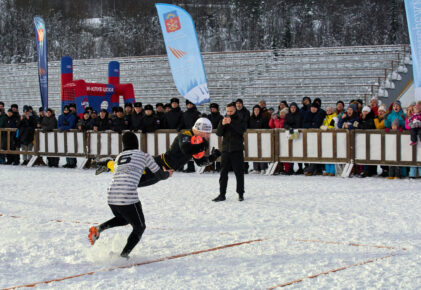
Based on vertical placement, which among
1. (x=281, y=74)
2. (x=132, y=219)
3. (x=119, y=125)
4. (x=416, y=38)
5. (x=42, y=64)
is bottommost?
(x=132, y=219)

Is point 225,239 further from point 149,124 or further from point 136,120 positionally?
point 136,120

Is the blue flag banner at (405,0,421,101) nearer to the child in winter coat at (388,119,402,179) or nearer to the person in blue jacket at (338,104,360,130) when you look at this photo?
the child in winter coat at (388,119,402,179)

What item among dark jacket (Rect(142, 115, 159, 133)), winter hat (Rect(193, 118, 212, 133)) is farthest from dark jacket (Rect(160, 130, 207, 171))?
dark jacket (Rect(142, 115, 159, 133))

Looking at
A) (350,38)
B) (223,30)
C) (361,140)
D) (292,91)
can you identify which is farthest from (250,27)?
(361,140)

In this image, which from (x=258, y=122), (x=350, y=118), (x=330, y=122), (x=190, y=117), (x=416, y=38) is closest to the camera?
(x=416, y=38)

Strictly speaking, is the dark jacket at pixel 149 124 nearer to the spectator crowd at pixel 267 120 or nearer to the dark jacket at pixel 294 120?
the spectator crowd at pixel 267 120

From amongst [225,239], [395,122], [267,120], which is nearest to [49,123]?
[267,120]

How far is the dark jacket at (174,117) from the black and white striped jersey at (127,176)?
9660 mm

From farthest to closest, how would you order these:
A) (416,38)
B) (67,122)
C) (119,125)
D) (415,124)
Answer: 1. (67,122)
2. (119,125)
3. (416,38)
4. (415,124)

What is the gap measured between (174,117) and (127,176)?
9.94 meters

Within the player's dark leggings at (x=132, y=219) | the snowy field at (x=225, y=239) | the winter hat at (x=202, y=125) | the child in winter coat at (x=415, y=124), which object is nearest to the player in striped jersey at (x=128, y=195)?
the player's dark leggings at (x=132, y=219)

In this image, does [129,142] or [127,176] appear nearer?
[127,176]

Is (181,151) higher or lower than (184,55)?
lower

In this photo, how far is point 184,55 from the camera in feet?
53.7
